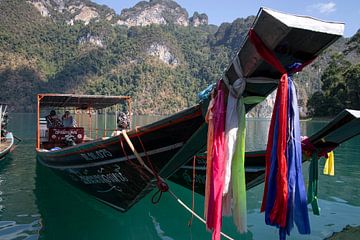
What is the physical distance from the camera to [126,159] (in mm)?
5512

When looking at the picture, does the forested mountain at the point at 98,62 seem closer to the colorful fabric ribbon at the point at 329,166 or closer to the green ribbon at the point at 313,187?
the colorful fabric ribbon at the point at 329,166

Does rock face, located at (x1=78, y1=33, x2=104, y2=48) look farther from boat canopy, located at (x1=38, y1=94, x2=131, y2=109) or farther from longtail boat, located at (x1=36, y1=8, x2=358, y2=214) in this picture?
longtail boat, located at (x1=36, y1=8, x2=358, y2=214)

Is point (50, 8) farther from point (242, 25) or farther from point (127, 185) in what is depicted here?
point (127, 185)

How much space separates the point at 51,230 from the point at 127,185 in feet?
6.25

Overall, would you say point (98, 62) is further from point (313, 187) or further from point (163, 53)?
point (313, 187)

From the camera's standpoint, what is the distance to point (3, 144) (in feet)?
55.0

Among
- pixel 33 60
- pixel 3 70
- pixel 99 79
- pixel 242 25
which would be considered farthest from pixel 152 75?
pixel 242 25

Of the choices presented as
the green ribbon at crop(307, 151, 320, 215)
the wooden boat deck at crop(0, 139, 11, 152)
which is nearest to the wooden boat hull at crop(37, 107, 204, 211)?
the green ribbon at crop(307, 151, 320, 215)

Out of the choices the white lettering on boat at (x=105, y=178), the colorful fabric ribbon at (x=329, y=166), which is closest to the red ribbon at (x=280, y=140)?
the colorful fabric ribbon at (x=329, y=166)

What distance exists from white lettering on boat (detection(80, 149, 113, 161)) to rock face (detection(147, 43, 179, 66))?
161022 millimetres

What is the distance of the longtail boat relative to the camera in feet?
8.13

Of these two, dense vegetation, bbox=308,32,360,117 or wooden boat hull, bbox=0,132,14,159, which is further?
dense vegetation, bbox=308,32,360,117

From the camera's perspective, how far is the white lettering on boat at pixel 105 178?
19.4 feet

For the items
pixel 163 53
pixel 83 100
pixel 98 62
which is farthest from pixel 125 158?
pixel 163 53
